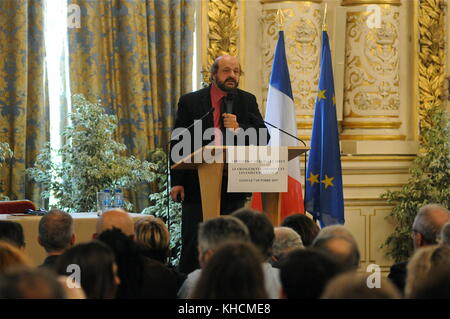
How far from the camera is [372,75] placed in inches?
335

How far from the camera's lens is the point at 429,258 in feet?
8.62

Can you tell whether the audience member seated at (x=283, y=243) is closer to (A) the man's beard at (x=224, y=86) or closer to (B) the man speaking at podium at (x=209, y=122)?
(B) the man speaking at podium at (x=209, y=122)

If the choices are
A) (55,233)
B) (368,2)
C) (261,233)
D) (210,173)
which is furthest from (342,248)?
(368,2)

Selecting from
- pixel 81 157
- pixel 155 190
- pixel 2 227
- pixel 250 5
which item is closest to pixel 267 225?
pixel 2 227

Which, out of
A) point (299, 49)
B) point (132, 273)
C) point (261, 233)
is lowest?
point (132, 273)

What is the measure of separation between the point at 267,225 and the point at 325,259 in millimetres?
1037

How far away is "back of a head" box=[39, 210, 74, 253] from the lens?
3887 millimetres

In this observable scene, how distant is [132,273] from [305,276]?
36.8 inches

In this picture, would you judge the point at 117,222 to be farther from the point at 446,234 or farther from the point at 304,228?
the point at 446,234

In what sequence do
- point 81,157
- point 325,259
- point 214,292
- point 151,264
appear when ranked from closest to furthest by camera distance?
point 214,292, point 325,259, point 151,264, point 81,157

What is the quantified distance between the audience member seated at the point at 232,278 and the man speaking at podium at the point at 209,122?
286 cm

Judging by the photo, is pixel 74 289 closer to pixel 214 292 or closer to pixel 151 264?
pixel 214 292

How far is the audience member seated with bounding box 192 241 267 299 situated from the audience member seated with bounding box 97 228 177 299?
2.96 ft

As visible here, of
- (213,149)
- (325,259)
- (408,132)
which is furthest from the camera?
(408,132)
